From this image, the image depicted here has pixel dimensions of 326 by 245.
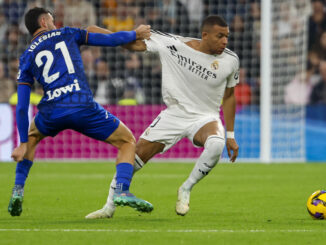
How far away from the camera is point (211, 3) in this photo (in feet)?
56.3

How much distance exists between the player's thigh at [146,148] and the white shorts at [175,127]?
34mm

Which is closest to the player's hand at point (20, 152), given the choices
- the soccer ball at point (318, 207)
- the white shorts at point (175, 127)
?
the white shorts at point (175, 127)

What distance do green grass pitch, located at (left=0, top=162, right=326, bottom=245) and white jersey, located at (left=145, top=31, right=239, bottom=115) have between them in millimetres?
1045

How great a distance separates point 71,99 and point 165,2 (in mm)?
10667

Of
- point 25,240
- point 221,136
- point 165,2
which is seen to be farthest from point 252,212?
point 165,2

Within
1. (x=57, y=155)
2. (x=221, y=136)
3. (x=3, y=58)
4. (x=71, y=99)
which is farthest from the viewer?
(x=3, y=58)

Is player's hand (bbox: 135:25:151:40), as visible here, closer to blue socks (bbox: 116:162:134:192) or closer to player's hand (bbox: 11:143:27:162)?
blue socks (bbox: 116:162:134:192)

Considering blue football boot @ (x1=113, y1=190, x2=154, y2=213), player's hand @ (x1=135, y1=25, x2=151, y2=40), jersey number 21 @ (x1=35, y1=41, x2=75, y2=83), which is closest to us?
blue football boot @ (x1=113, y1=190, x2=154, y2=213)

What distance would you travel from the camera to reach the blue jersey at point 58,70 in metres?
6.85

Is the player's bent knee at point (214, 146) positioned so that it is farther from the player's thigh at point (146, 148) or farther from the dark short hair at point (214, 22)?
the dark short hair at point (214, 22)

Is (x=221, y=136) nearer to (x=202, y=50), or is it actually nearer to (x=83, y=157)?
(x=202, y=50)

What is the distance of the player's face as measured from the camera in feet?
25.1

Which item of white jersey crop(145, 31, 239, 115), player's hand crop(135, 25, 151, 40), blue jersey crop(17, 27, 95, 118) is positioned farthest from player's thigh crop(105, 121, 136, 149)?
white jersey crop(145, 31, 239, 115)

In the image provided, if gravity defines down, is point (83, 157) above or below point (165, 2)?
below
